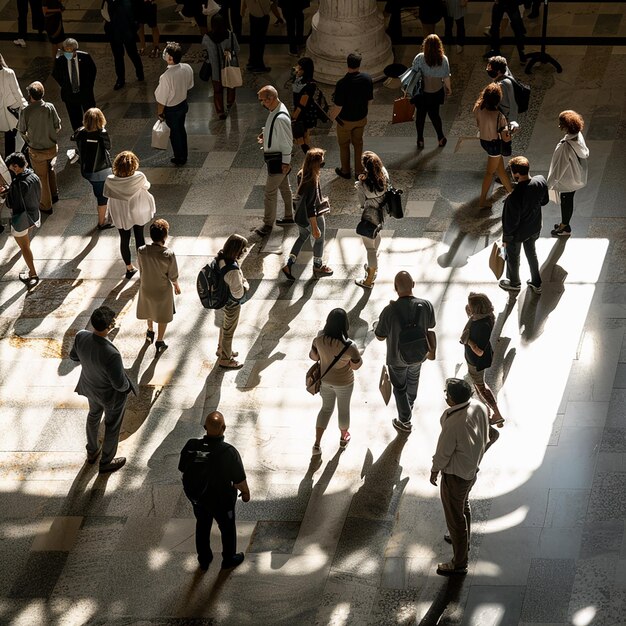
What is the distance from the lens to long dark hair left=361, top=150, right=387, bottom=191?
12.5 metres

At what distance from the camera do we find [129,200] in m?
13.2

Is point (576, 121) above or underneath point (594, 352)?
above

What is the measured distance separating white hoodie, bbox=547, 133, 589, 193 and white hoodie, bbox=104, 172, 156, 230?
14.9ft

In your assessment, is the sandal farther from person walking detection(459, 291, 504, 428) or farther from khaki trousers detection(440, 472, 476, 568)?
khaki trousers detection(440, 472, 476, 568)

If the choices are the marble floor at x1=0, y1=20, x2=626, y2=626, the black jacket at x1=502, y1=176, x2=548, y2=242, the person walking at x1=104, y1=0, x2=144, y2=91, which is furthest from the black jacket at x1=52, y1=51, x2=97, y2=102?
the black jacket at x1=502, y1=176, x2=548, y2=242

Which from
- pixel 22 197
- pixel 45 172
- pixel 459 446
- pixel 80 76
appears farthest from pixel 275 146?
pixel 459 446

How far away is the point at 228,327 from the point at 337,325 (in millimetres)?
2258

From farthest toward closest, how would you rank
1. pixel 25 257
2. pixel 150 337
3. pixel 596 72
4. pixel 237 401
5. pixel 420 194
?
pixel 596 72
pixel 420 194
pixel 25 257
pixel 150 337
pixel 237 401

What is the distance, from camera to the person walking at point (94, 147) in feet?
45.6

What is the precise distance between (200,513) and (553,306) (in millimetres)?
5098

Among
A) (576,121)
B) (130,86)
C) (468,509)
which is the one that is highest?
(576,121)

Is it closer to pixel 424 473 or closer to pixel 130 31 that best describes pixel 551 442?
pixel 424 473

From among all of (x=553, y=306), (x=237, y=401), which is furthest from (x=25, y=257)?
(x=553, y=306)

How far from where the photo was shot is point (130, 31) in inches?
707
